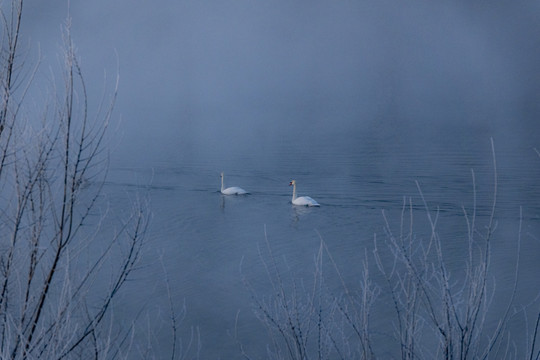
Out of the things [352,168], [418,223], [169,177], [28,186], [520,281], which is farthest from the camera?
[352,168]

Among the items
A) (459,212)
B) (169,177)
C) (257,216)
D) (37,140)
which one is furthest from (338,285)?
(169,177)

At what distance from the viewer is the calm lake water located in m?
10.6

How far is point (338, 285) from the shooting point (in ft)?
38.6

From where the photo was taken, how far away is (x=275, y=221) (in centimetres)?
1684

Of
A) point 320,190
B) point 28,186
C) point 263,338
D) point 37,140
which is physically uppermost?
point 37,140

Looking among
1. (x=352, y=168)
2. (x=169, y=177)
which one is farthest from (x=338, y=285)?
(x=352, y=168)

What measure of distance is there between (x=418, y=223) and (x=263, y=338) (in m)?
8.99

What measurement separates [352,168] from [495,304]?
16.5 metres

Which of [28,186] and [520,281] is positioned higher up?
[28,186]

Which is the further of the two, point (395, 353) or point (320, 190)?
point (320, 190)

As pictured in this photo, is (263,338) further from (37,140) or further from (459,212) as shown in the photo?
(459,212)

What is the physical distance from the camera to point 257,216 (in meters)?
17.5

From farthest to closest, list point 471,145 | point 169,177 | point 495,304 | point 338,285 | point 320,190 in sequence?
1. point 471,145
2. point 169,177
3. point 320,190
4. point 338,285
5. point 495,304

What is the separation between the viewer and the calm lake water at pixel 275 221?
1059 cm
